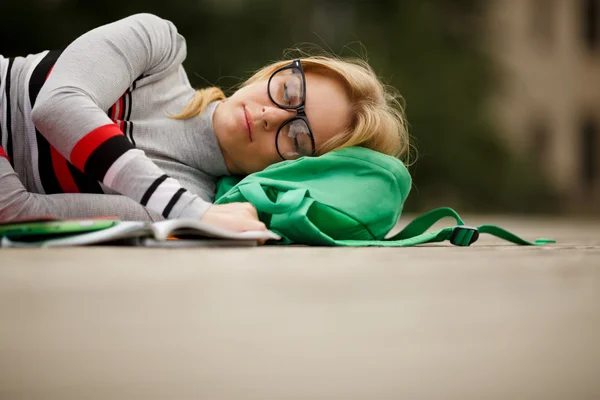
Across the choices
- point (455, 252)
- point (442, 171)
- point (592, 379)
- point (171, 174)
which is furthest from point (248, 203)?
point (442, 171)

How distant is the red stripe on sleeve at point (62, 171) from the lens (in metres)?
1.76

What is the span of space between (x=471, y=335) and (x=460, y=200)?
8571 millimetres

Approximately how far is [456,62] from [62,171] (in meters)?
7.70

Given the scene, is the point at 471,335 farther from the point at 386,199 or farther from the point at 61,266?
the point at 386,199

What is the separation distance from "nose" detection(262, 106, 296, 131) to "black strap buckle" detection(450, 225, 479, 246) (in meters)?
0.51

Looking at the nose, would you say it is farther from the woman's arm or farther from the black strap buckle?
the black strap buckle

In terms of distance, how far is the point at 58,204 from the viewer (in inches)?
64.8

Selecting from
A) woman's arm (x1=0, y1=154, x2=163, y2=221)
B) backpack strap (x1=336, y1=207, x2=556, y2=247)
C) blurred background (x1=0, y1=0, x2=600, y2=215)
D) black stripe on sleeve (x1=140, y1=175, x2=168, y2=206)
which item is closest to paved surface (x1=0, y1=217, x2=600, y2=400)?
black stripe on sleeve (x1=140, y1=175, x2=168, y2=206)

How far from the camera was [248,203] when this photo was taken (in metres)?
1.69

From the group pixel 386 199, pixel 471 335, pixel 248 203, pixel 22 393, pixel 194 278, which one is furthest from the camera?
pixel 386 199

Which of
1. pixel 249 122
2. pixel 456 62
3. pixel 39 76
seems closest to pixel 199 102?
pixel 249 122

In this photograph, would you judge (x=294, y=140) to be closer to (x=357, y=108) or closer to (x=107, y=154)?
(x=357, y=108)

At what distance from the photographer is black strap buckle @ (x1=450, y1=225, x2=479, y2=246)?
1837 mm

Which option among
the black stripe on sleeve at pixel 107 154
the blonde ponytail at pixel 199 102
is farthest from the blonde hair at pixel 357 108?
the black stripe on sleeve at pixel 107 154
